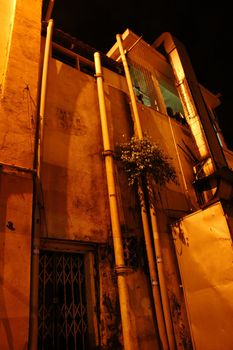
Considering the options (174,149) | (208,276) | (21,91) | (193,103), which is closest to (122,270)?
(208,276)

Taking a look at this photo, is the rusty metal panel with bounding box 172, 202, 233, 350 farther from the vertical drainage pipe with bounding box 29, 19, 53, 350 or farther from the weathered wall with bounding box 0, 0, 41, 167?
the weathered wall with bounding box 0, 0, 41, 167

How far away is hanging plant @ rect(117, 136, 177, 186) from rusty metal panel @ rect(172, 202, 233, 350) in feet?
5.03

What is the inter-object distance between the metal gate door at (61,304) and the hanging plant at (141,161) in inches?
111

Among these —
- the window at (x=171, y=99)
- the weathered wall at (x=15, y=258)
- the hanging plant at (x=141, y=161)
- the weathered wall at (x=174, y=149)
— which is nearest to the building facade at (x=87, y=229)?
the weathered wall at (x=15, y=258)

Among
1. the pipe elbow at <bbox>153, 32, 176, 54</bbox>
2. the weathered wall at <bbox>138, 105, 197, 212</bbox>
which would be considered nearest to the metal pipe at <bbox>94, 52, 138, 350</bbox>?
the weathered wall at <bbox>138, 105, 197, 212</bbox>

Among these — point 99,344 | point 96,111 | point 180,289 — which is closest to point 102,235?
point 99,344

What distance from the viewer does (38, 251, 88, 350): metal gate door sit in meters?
5.18

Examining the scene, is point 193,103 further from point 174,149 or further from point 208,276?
point 208,276

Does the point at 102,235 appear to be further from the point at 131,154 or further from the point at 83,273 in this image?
the point at 131,154

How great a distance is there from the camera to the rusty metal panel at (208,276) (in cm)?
606

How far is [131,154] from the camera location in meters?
7.70

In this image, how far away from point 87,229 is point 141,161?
2483 millimetres

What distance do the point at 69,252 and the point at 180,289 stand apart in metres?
3.36

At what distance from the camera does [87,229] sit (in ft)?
20.9
